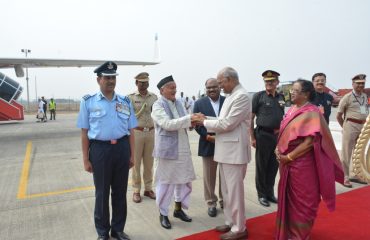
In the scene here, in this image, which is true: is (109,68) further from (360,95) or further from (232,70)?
(360,95)

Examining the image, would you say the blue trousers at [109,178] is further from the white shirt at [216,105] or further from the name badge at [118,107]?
the white shirt at [216,105]

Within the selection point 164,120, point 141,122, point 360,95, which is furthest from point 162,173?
point 360,95

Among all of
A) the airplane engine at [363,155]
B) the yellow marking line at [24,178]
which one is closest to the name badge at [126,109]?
the airplane engine at [363,155]

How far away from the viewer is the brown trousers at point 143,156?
4.31m

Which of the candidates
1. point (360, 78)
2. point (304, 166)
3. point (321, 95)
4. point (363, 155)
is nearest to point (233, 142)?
point (304, 166)

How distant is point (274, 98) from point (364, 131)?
92.7 inches

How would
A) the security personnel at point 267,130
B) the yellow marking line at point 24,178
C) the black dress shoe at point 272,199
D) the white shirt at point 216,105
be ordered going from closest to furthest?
1. the white shirt at point 216,105
2. the security personnel at point 267,130
3. the black dress shoe at point 272,199
4. the yellow marking line at point 24,178

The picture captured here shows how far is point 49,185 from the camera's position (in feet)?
16.4

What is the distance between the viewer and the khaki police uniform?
492 cm

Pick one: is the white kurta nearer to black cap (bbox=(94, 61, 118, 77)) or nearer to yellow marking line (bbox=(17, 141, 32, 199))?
black cap (bbox=(94, 61, 118, 77))

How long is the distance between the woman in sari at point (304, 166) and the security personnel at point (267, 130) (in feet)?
3.70

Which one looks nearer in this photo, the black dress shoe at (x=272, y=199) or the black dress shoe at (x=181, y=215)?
the black dress shoe at (x=181, y=215)

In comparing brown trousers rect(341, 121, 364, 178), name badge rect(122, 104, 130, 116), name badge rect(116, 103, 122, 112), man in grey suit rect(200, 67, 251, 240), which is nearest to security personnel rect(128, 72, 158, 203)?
name badge rect(122, 104, 130, 116)

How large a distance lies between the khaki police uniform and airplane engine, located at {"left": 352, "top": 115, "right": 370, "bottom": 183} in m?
3.61
